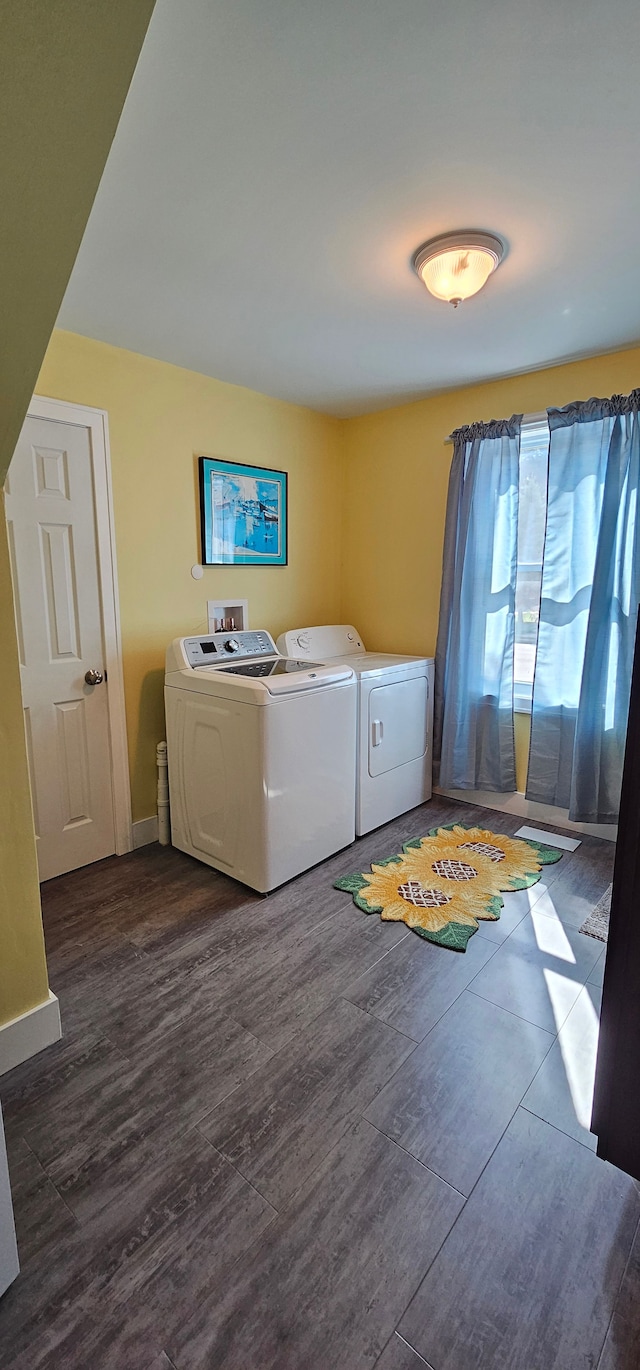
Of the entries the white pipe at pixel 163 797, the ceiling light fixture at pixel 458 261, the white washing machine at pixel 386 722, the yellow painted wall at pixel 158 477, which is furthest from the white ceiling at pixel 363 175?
the white pipe at pixel 163 797

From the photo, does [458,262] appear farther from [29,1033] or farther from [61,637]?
[29,1033]

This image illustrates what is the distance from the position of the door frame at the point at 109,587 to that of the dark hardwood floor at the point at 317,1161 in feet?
2.22

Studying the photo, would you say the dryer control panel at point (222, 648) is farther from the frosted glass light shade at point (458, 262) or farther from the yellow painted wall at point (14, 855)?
the frosted glass light shade at point (458, 262)

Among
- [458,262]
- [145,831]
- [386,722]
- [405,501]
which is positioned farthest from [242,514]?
[145,831]

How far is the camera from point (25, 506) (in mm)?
2258

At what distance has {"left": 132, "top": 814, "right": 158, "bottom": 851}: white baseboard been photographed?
2.82 m

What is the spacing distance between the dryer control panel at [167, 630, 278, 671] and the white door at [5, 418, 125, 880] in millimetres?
388

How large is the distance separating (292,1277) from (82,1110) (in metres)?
0.65

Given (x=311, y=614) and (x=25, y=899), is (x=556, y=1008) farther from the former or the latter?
(x=311, y=614)

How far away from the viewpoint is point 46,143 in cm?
84

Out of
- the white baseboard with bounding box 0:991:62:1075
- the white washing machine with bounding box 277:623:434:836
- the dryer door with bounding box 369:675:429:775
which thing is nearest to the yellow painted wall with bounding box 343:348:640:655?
the white washing machine with bounding box 277:623:434:836

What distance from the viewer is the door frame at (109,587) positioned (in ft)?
7.68

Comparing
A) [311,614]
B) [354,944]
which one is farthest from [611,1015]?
[311,614]

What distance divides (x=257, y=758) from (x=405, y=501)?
2.01m
